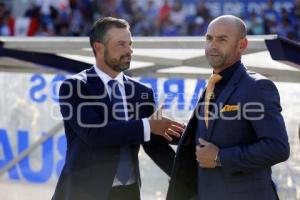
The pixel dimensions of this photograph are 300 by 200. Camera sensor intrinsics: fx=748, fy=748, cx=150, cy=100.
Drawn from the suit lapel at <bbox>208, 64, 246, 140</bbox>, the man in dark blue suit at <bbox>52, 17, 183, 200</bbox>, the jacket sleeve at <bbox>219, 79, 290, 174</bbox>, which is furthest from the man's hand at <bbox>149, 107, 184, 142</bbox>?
the jacket sleeve at <bbox>219, 79, 290, 174</bbox>

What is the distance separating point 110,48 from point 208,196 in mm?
885

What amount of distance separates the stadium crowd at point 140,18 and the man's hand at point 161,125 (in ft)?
26.5

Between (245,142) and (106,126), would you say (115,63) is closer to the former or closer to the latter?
(106,126)

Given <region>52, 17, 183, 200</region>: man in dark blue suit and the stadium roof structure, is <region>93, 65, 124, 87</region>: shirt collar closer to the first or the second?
<region>52, 17, 183, 200</region>: man in dark blue suit

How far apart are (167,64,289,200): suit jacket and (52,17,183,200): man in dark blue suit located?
393 mm

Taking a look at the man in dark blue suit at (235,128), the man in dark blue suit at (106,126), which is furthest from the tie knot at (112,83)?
the man in dark blue suit at (235,128)

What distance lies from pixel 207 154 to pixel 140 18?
32.7 feet

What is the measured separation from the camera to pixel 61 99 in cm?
350

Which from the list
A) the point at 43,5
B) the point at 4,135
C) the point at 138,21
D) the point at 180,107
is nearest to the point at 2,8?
the point at 43,5

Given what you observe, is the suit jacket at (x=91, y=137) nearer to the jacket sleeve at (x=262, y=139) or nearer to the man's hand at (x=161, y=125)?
the man's hand at (x=161, y=125)

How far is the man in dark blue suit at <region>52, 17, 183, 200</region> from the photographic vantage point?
11.1ft

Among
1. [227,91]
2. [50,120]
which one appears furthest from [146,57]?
[227,91]

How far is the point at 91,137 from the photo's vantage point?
335 centimetres

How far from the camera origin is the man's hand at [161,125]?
3429mm
